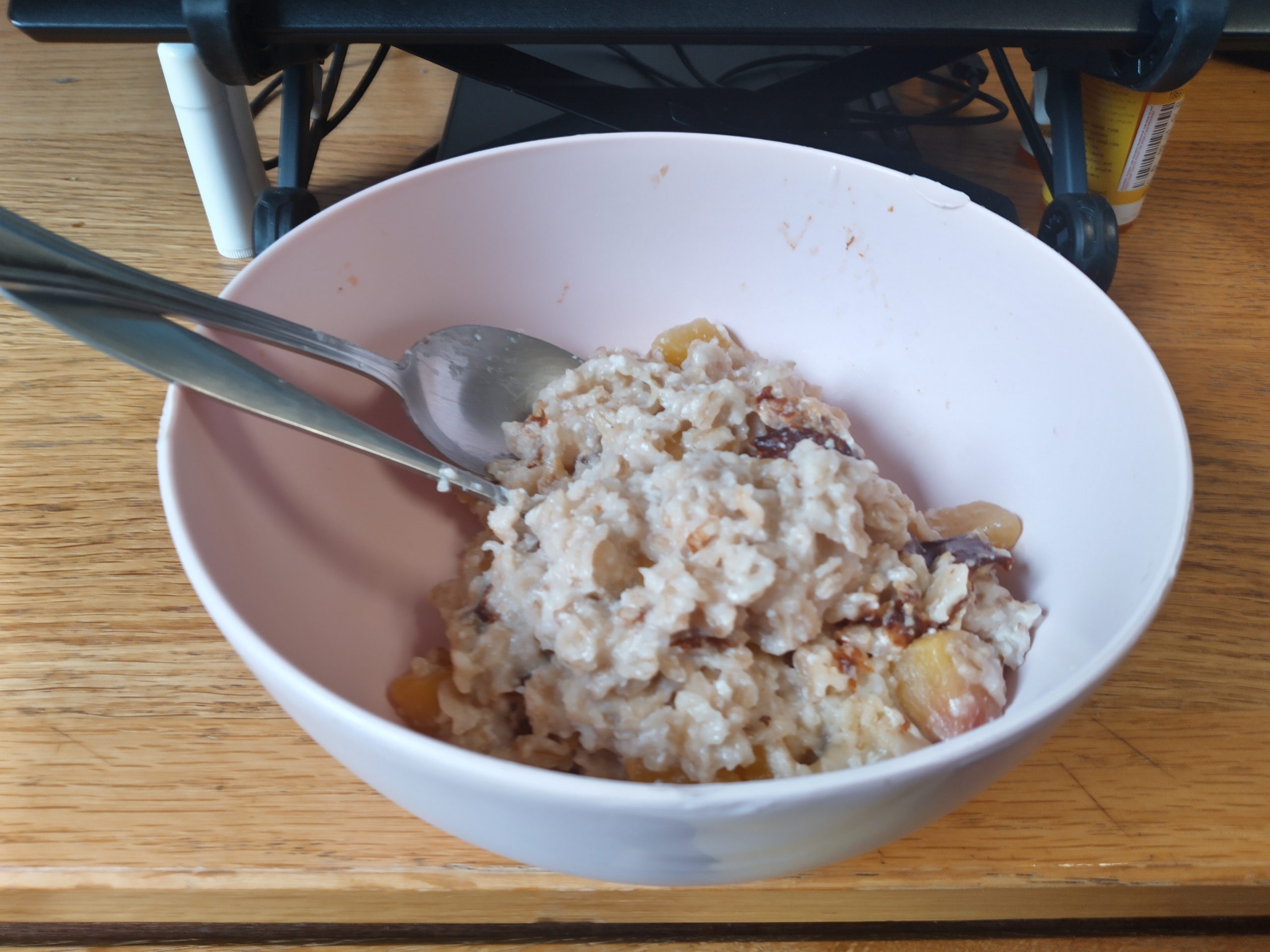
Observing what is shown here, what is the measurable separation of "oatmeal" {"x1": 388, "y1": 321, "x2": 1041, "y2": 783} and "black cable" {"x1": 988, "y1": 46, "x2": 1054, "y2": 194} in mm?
572

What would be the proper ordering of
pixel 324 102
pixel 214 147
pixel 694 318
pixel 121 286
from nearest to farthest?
pixel 121 286
pixel 694 318
pixel 214 147
pixel 324 102

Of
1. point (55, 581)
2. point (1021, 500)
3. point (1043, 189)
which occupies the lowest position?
point (55, 581)

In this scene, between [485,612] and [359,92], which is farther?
[359,92]

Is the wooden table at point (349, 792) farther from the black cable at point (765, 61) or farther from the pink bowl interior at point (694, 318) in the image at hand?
the black cable at point (765, 61)

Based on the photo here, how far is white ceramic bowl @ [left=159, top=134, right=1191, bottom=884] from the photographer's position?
47cm

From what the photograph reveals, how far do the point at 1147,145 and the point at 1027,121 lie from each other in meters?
0.15

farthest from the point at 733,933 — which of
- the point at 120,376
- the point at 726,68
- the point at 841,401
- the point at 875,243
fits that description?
the point at 726,68

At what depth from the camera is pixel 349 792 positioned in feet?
2.24

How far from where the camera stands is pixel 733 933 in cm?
72

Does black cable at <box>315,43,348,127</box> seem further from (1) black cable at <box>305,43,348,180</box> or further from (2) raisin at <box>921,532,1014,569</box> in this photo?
(2) raisin at <box>921,532,1014,569</box>

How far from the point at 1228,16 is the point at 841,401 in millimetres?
561

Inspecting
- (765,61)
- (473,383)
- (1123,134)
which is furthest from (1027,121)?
(473,383)

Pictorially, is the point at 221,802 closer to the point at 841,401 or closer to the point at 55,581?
the point at 55,581

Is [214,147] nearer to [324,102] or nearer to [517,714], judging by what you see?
[324,102]
